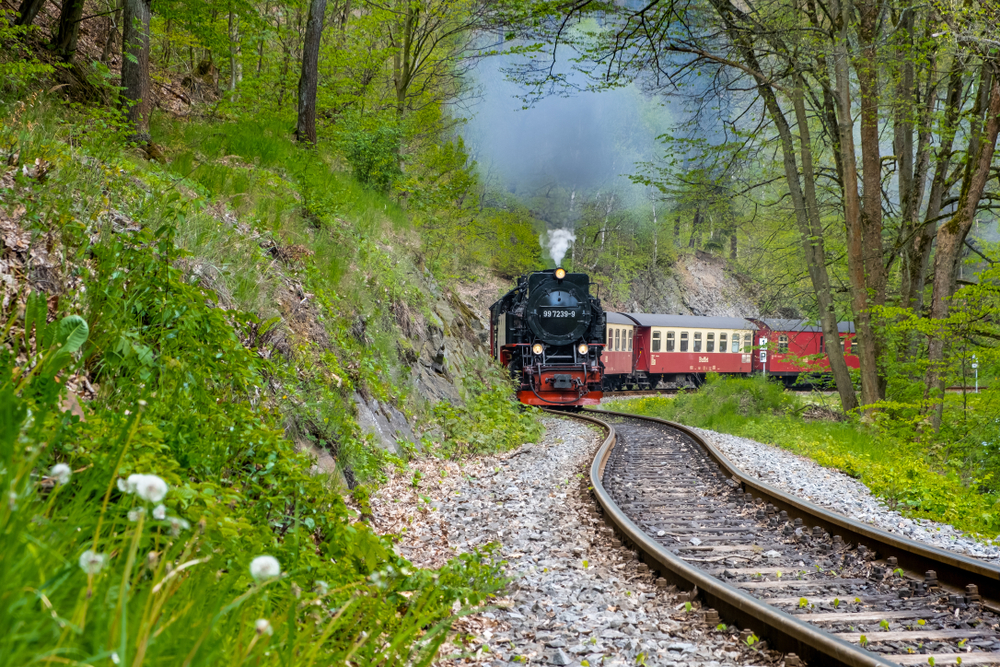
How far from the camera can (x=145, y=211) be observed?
5.32m

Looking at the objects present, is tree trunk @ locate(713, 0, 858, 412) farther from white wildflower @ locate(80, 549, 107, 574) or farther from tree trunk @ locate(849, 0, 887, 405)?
white wildflower @ locate(80, 549, 107, 574)

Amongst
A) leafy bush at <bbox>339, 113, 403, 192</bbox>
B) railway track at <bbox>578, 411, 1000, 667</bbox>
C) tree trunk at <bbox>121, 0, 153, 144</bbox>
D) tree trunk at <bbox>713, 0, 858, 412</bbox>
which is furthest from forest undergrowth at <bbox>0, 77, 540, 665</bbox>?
tree trunk at <bbox>713, 0, 858, 412</bbox>

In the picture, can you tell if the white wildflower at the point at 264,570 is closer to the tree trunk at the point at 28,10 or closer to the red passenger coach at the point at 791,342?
the tree trunk at the point at 28,10

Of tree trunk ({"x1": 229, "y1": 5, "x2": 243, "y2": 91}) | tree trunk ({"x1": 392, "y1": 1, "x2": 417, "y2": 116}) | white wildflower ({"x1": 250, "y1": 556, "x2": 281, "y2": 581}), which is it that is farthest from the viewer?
tree trunk ({"x1": 392, "y1": 1, "x2": 417, "y2": 116})

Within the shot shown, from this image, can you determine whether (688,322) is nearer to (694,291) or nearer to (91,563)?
(694,291)

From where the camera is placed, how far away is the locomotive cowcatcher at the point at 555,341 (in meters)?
18.9

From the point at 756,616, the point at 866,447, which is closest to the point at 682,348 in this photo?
the point at 866,447

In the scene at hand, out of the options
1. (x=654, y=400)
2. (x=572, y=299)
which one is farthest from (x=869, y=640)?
(x=654, y=400)

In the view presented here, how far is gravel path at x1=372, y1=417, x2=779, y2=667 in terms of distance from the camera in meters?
3.50

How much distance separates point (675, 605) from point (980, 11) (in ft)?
29.3

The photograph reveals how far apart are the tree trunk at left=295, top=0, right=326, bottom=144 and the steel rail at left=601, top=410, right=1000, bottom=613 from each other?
10956 millimetres

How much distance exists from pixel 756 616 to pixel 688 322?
2394cm

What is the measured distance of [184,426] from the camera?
3.48 meters

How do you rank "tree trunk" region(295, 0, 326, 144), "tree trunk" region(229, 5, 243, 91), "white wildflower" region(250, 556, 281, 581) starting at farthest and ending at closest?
"tree trunk" region(229, 5, 243, 91)
"tree trunk" region(295, 0, 326, 144)
"white wildflower" region(250, 556, 281, 581)
